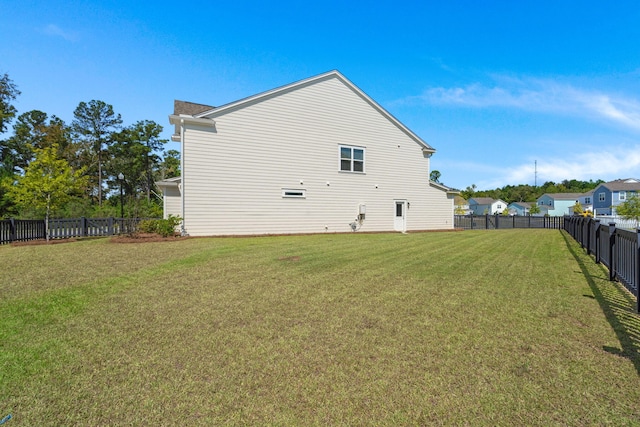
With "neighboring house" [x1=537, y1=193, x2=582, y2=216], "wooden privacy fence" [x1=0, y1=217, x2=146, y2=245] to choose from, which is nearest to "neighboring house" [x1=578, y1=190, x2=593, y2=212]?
"neighboring house" [x1=537, y1=193, x2=582, y2=216]

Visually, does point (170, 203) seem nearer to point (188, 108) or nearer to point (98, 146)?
point (188, 108)

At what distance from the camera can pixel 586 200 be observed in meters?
60.6

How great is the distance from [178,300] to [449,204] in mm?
19176

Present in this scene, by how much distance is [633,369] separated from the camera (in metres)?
2.54

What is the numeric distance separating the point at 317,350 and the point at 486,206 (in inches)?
3558

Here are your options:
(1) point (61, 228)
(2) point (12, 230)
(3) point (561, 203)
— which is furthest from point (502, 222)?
(3) point (561, 203)

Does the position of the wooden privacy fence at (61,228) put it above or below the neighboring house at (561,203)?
below

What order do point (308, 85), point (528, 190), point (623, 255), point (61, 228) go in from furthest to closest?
point (528, 190), point (308, 85), point (61, 228), point (623, 255)

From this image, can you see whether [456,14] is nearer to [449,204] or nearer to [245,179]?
[449,204]

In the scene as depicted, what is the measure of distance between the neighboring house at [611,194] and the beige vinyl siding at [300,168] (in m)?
47.8

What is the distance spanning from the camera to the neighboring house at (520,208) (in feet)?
245

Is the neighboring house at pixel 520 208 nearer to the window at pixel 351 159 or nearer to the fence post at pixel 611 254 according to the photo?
the window at pixel 351 159

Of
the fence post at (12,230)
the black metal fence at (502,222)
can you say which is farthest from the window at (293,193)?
the black metal fence at (502,222)

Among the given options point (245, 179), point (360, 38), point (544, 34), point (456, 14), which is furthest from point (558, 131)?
point (245, 179)
